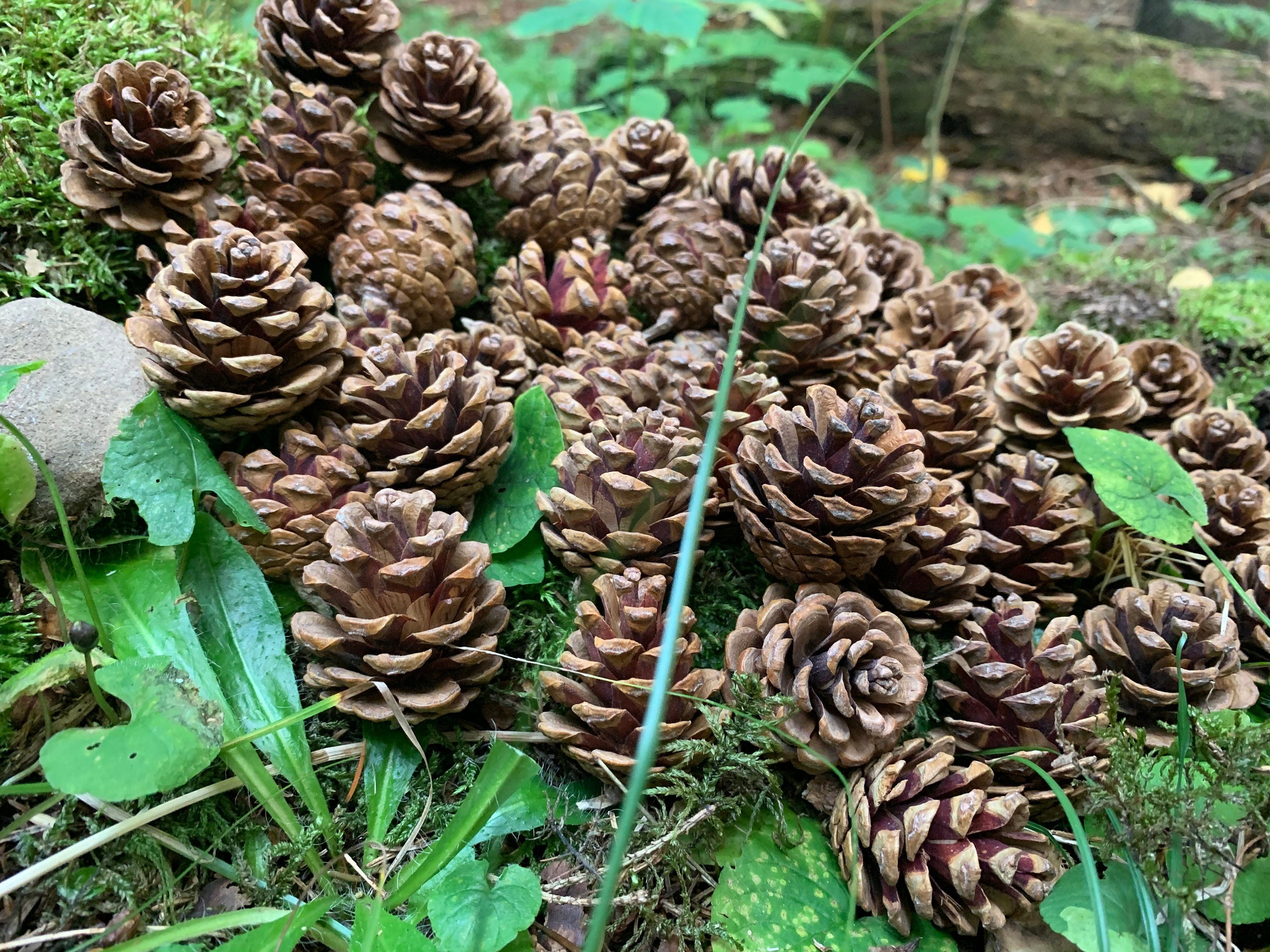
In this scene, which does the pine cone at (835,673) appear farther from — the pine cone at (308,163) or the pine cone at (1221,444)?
the pine cone at (308,163)

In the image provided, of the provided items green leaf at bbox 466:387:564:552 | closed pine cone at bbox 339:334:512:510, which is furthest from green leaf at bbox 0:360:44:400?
green leaf at bbox 466:387:564:552

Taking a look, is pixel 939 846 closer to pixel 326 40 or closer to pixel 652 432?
pixel 652 432

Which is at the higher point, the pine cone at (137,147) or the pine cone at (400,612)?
the pine cone at (137,147)

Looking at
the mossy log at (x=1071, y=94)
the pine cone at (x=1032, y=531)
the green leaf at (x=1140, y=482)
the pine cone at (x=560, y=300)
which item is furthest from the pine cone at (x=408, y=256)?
the mossy log at (x=1071, y=94)

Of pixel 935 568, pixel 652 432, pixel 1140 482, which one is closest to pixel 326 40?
pixel 652 432

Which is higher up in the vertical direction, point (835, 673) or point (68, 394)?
point (68, 394)

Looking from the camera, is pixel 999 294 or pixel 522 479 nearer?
pixel 522 479

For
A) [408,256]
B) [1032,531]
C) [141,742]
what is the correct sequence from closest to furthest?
[141,742] → [1032,531] → [408,256]
